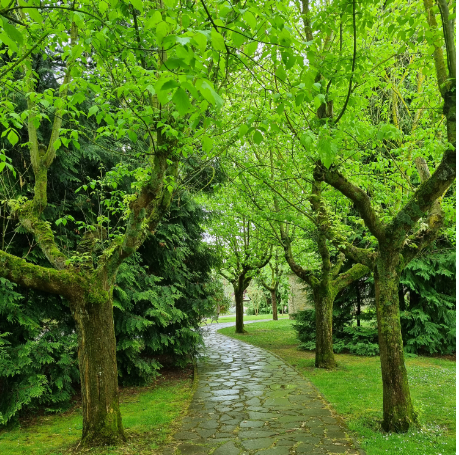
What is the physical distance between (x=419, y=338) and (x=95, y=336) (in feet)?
36.2

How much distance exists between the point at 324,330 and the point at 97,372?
688 cm

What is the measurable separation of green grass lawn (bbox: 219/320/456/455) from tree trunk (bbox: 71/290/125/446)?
3389mm

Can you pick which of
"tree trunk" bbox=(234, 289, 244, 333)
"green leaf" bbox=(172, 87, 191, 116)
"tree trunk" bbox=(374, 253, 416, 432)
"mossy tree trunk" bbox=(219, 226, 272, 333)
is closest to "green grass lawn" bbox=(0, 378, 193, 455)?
"tree trunk" bbox=(374, 253, 416, 432)

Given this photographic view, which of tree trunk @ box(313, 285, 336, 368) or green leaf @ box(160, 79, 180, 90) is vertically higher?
green leaf @ box(160, 79, 180, 90)

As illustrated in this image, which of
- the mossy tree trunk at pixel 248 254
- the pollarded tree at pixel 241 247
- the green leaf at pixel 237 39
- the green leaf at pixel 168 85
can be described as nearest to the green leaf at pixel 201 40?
the green leaf at pixel 168 85

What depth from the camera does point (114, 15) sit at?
158 inches

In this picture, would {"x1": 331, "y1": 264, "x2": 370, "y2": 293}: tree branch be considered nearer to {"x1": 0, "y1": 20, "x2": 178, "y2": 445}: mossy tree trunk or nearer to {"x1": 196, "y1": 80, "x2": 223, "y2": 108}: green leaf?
{"x1": 0, "y1": 20, "x2": 178, "y2": 445}: mossy tree trunk

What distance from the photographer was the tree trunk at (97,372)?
522 centimetres

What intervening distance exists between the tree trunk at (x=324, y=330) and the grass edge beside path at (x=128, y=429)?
369 centimetres

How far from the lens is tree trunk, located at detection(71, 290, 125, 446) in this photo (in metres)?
5.22

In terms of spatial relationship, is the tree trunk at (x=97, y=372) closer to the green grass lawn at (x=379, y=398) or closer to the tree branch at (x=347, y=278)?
the green grass lawn at (x=379, y=398)

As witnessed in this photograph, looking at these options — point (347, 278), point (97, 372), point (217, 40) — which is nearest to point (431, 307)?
point (347, 278)

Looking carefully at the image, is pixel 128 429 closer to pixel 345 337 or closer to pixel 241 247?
pixel 345 337

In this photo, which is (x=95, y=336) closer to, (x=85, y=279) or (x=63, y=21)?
(x=85, y=279)
